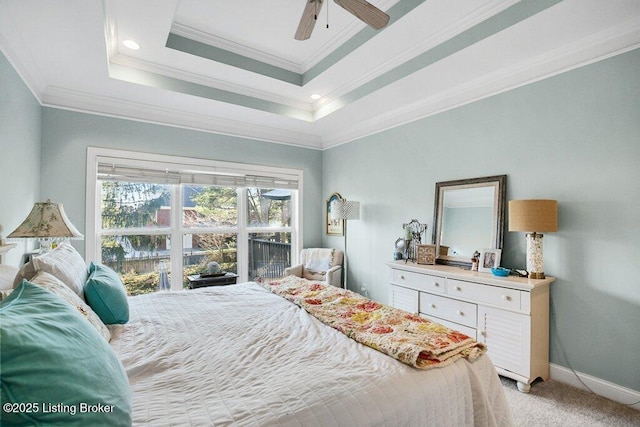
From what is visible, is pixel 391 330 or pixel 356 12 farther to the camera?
pixel 356 12

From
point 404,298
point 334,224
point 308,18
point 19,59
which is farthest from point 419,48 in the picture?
point 19,59

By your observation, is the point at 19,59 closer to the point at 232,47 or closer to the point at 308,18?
the point at 232,47

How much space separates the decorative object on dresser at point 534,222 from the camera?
91.4 inches

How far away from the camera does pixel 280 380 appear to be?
3.87 ft

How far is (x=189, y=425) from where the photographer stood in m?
0.92

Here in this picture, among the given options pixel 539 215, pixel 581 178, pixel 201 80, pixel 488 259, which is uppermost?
pixel 201 80

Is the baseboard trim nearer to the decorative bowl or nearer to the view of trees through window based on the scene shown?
the decorative bowl

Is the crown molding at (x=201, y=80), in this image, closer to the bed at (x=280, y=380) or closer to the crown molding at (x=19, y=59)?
the crown molding at (x=19, y=59)

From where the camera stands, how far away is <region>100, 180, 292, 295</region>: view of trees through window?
364 cm

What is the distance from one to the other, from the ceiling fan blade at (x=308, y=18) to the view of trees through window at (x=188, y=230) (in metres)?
2.62

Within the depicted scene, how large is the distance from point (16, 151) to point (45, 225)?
766 mm

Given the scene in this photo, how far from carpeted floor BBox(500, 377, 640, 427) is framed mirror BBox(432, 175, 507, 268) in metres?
1.11

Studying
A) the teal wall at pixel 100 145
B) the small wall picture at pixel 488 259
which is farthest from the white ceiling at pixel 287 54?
the small wall picture at pixel 488 259

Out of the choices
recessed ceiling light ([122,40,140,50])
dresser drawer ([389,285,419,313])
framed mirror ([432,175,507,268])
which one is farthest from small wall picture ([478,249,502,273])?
recessed ceiling light ([122,40,140,50])
